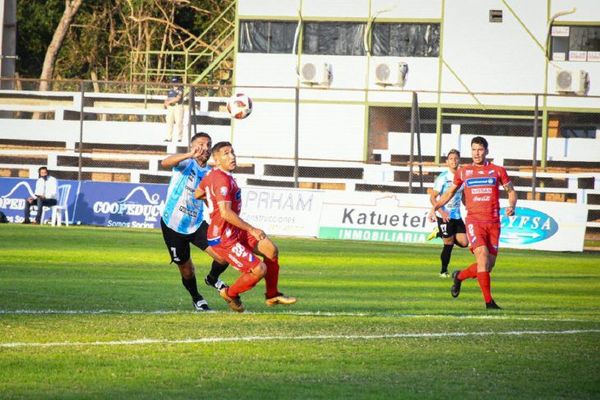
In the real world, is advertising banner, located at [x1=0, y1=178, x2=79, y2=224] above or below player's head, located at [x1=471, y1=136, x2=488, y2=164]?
below

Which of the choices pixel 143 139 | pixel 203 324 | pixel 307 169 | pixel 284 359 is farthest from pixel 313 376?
pixel 143 139

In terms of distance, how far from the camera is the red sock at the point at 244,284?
1300 centimetres

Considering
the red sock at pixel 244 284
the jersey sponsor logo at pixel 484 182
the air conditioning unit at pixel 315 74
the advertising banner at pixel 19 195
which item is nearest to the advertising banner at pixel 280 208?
the advertising banner at pixel 19 195

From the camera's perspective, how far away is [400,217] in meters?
32.3

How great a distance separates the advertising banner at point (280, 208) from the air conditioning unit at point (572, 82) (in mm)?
10256

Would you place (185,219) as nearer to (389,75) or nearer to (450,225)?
(450,225)

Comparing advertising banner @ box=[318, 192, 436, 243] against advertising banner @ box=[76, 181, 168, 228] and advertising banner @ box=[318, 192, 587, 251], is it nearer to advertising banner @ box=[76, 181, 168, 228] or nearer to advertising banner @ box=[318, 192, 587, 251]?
advertising banner @ box=[318, 192, 587, 251]

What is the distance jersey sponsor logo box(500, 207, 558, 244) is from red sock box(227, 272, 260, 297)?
18.7 meters

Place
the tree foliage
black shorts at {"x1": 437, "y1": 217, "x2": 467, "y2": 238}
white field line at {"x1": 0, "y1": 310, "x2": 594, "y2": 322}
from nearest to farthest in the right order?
white field line at {"x1": 0, "y1": 310, "x2": 594, "y2": 322} → black shorts at {"x1": 437, "y1": 217, "x2": 467, "y2": 238} → the tree foliage

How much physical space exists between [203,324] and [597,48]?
31745 mm

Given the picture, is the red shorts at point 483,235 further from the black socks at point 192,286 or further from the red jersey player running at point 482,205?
the black socks at point 192,286

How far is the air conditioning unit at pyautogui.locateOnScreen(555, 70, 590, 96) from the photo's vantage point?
1521 inches

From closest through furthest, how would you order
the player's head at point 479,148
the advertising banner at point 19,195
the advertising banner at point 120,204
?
the player's head at point 479,148 < the advertising banner at point 120,204 < the advertising banner at point 19,195

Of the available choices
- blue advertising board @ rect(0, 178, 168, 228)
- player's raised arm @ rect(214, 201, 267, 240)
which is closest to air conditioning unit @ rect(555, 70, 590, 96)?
blue advertising board @ rect(0, 178, 168, 228)
